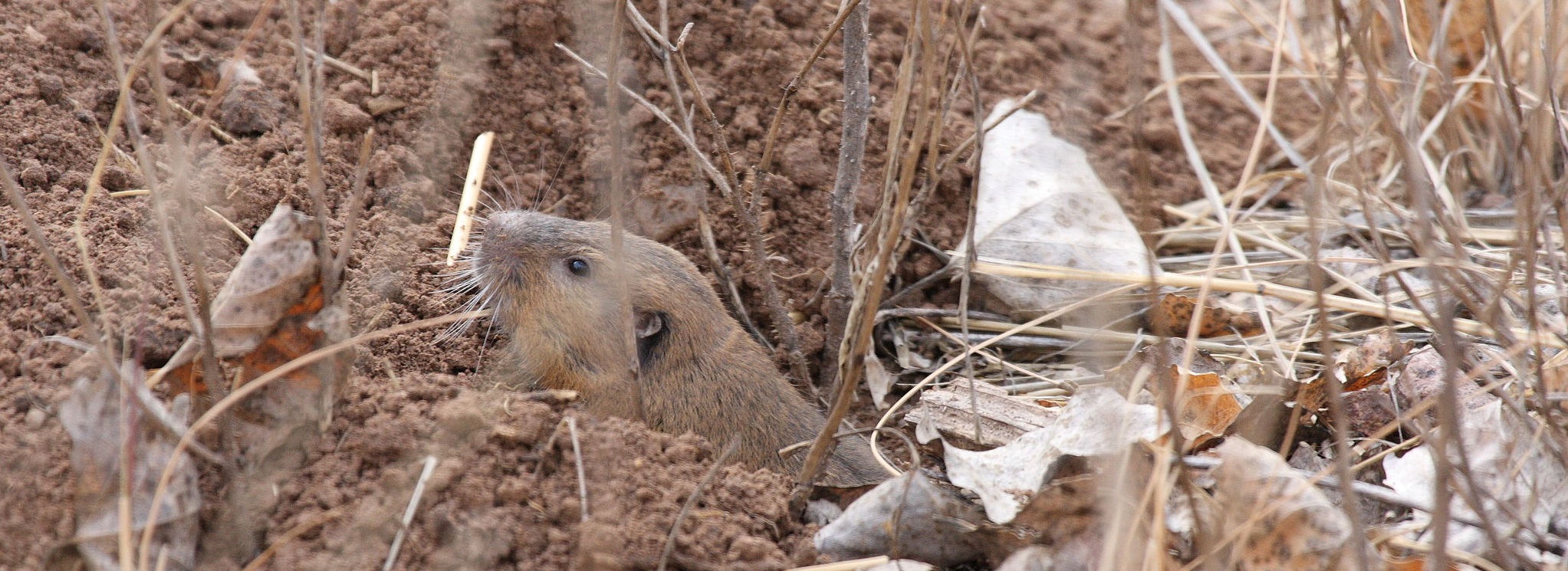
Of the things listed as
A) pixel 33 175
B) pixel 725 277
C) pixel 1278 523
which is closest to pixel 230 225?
pixel 33 175

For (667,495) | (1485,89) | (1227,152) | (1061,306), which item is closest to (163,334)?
(667,495)

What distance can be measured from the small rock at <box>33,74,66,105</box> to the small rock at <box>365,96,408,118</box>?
2.91ft

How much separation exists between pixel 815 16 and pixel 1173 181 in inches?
67.4

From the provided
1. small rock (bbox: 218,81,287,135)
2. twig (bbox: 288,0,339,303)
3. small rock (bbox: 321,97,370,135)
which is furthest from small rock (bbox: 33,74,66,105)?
twig (bbox: 288,0,339,303)

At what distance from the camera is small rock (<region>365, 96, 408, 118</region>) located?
3777 mm

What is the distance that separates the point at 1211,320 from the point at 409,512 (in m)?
2.74

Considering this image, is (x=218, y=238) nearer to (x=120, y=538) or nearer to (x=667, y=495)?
(x=120, y=538)

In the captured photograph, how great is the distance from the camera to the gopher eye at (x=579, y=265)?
3.69m

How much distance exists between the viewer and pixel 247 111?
3561 mm

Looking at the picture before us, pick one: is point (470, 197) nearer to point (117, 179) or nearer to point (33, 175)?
point (117, 179)

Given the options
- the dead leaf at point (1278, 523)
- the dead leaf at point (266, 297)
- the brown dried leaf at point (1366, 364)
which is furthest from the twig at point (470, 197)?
the brown dried leaf at point (1366, 364)

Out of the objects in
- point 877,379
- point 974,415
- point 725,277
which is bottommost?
point 877,379

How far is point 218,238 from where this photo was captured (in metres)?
3.19

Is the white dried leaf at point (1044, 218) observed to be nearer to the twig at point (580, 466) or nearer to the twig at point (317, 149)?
the twig at point (580, 466)
